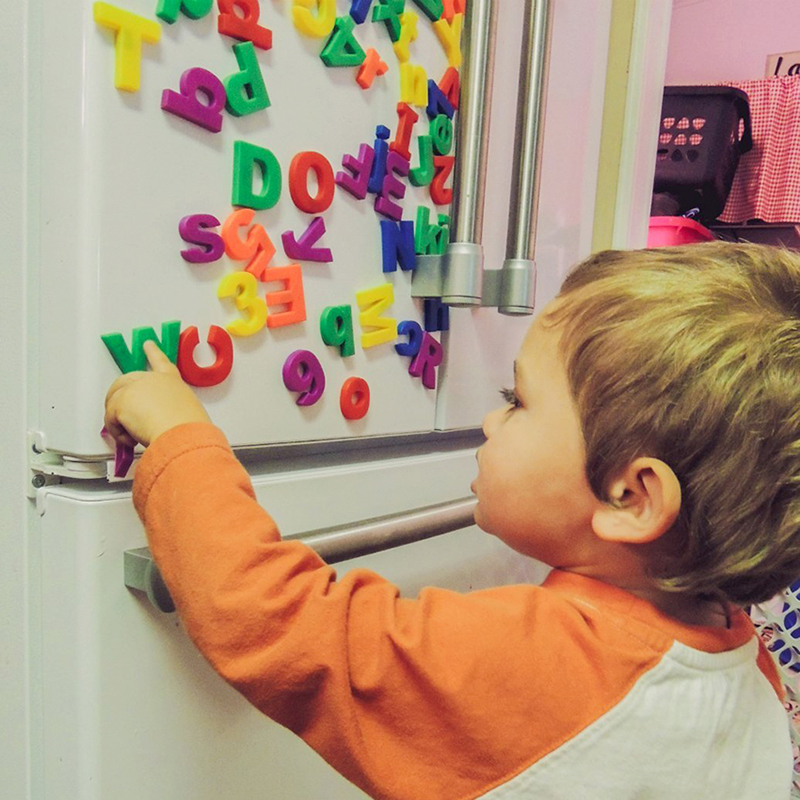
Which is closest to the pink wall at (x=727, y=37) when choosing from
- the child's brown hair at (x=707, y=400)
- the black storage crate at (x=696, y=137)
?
the black storage crate at (x=696, y=137)

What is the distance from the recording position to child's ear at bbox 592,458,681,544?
43cm

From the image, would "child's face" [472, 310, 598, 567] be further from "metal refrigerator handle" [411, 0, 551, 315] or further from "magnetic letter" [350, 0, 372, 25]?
"magnetic letter" [350, 0, 372, 25]

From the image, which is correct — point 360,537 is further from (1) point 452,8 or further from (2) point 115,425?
(1) point 452,8

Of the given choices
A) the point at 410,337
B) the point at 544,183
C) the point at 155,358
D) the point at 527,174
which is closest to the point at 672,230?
the point at 544,183

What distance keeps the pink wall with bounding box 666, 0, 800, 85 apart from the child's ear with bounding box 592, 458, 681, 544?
213cm

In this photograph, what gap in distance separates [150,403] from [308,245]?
16cm

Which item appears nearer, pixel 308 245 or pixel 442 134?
pixel 308 245

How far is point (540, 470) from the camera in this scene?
1.58 feet

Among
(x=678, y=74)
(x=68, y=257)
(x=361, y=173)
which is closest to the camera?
(x=68, y=257)

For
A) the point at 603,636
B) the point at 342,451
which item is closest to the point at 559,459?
the point at 603,636

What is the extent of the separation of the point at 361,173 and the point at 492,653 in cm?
33

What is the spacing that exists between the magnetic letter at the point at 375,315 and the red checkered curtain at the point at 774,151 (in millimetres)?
1540

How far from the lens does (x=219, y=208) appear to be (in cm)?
46

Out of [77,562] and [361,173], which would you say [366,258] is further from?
[77,562]
